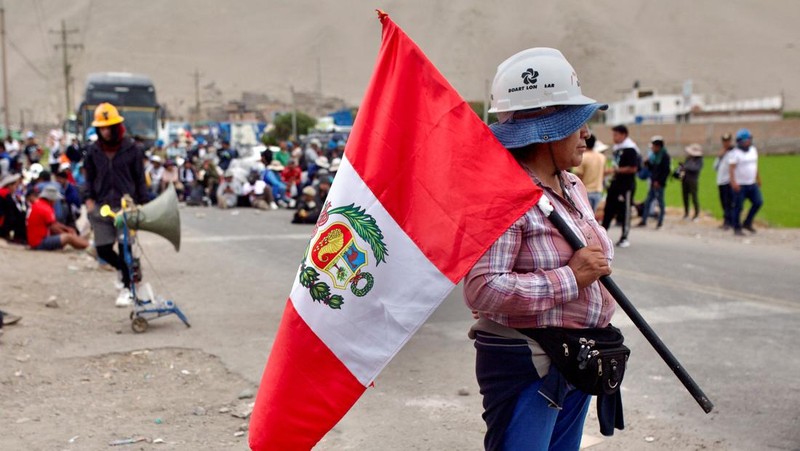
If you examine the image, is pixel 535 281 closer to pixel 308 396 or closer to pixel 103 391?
pixel 308 396

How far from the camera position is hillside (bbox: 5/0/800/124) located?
494 feet

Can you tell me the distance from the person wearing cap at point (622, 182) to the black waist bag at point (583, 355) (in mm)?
10434

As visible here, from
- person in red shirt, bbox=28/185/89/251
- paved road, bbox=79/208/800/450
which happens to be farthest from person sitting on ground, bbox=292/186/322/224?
person in red shirt, bbox=28/185/89/251

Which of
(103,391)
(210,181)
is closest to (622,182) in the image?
(103,391)

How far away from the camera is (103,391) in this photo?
5785 millimetres

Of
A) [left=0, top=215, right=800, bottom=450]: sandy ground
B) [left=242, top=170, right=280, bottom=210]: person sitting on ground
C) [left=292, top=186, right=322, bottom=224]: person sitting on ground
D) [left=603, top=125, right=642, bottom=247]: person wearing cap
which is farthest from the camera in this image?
[left=242, top=170, right=280, bottom=210]: person sitting on ground

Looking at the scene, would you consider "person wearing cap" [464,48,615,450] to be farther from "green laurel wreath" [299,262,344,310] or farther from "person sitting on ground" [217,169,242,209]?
"person sitting on ground" [217,169,242,209]

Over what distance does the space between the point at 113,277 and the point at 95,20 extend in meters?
190

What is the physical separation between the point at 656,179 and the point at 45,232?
10751mm

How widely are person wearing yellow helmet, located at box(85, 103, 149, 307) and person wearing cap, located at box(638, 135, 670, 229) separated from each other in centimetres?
1098

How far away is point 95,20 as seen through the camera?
185m

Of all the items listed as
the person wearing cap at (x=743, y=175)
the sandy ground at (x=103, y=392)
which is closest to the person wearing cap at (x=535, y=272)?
the sandy ground at (x=103, y=392)

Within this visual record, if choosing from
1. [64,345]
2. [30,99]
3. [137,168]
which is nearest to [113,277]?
[137,168]

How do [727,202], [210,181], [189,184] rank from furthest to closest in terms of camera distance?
[189,184]
[210,181]
[727,202]
